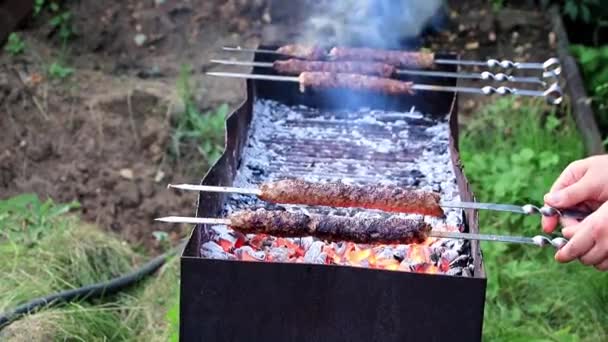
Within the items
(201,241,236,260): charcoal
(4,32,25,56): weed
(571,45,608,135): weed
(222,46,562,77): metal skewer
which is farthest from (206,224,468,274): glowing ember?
(4,32,25,56): weed

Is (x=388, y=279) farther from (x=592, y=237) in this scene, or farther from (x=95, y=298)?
(x=95, y=298)

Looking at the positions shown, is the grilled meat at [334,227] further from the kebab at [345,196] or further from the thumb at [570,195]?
the thumb at [570,195]

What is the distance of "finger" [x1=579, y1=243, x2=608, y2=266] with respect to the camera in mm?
2342

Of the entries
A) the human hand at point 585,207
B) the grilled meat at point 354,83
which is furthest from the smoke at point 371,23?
the human hand at point 585,207

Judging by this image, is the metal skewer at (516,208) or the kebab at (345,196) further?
the kebab at (345,196)

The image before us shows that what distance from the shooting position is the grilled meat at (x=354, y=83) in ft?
12.4

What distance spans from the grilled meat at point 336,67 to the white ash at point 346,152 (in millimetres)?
241

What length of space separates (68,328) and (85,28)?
340 centimetres

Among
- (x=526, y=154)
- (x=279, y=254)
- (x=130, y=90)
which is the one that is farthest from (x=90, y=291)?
(x=526, y=154)

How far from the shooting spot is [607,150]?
525cm

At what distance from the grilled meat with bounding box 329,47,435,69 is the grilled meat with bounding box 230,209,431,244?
64.5 inches

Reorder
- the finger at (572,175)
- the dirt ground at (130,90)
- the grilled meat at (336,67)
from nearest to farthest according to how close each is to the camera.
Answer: the finger at (572,175)
the grilled meat at (336,67)
the dirt ground at (130,90)

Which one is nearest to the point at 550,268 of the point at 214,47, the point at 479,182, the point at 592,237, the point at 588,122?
the point at 479,182

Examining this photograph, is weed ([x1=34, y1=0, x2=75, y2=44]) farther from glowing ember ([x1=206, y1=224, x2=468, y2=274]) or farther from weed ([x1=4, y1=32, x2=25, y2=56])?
glowing ember ([x1=206, y1=224, x2=468, y2=274])
